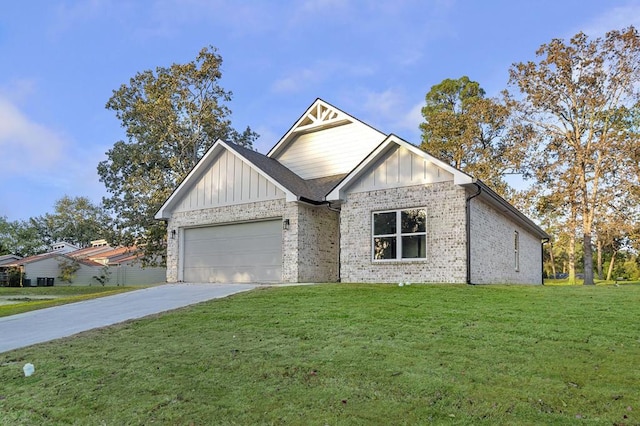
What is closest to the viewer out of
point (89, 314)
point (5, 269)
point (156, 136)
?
point (89, 314)

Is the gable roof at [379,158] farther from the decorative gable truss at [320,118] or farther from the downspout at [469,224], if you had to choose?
the decorative gable truss at [320,118]

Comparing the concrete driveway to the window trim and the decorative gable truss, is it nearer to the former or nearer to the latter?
the window trim

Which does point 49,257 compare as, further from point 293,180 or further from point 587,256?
point 587,256

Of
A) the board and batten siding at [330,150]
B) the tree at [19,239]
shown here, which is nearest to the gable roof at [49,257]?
the tree at [19,239]

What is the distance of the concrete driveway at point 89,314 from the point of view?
29.9 feet

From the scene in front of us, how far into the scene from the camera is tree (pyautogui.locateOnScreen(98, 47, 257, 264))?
94.3ft

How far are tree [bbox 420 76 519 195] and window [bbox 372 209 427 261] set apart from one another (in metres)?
16.2

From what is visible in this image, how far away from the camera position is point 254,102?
860 inches

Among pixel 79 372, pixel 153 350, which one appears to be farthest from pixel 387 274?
pixel 79 372

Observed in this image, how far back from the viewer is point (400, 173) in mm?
14500

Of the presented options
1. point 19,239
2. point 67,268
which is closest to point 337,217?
point 67,268

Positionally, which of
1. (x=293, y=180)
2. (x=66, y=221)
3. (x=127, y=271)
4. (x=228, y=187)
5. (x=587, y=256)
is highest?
(x=66, y=221)

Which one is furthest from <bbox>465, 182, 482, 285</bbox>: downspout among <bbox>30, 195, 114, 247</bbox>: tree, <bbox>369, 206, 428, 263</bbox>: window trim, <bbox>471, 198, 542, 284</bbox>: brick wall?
<bbox>30, 195, 114, 247</bbox>: tree

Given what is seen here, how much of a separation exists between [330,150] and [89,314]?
11.3m
